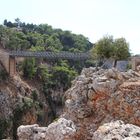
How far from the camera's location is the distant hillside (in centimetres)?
10069

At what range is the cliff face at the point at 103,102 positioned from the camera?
2428cm

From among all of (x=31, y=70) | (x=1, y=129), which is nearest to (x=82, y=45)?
(x=31, y=70)

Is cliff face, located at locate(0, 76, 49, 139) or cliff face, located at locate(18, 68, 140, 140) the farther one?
cliff face, located at locate(0, 76, 49, 139)

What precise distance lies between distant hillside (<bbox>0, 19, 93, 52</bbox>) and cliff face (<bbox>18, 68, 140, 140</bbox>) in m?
69.0

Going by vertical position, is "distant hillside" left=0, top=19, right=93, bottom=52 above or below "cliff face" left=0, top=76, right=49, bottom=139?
above

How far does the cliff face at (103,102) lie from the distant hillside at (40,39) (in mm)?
69015

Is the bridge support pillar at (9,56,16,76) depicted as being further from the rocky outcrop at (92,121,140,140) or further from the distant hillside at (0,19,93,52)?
the rocky outcrop at (92,121,140,140)

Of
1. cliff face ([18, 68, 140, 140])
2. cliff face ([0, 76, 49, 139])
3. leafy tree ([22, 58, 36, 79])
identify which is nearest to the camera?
cliff face ([18, 68, 140, 140])

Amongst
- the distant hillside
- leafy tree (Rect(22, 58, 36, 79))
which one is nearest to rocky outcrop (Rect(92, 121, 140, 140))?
leafy tree (Rect(22, 58, 36, 79))

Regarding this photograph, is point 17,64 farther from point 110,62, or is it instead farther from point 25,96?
point 110,62

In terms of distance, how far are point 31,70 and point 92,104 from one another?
2369 inches

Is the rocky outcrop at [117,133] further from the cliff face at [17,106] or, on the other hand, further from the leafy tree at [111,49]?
the cliff face at [17,106]

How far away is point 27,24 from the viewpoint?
148375mm

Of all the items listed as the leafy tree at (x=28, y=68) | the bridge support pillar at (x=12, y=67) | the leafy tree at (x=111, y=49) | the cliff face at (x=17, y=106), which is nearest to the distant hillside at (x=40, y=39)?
the leafy tree at (x=28, y=68)
